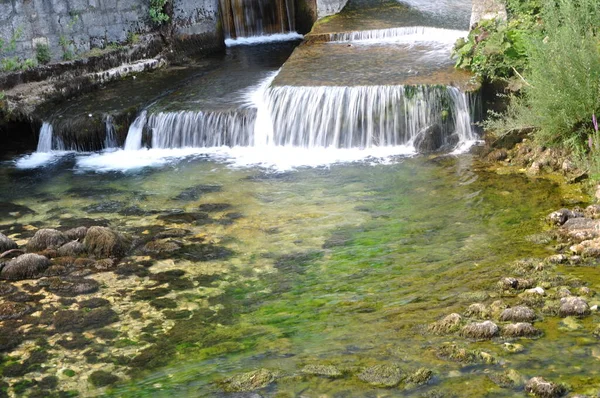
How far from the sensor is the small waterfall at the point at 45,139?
1192 centimetres

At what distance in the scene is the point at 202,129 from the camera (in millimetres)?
11445

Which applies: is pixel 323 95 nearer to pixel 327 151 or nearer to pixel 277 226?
pixel 327 151

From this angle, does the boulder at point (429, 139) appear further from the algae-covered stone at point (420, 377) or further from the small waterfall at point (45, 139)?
the algae-covered stone at point (420, 377)

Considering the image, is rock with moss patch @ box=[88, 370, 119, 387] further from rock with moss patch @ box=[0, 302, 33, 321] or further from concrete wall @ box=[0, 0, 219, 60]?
concrete wall @ box=[0, 0, 219, 60]

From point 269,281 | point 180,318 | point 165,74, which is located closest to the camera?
point 180,318

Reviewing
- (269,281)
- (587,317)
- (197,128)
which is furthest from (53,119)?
(587,317)

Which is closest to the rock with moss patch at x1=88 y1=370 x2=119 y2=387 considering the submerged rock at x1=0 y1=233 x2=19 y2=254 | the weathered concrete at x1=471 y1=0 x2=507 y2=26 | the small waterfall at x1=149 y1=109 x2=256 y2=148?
the submerged rock at x1=0 y1=233 x2=19 y2=254

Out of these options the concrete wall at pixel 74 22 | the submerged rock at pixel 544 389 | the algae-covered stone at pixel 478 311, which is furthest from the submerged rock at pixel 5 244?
the concrete wall at pixel 74 22

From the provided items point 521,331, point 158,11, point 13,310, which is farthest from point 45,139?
point 521,331

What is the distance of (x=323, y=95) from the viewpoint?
429 inches

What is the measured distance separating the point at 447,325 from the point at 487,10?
7.14 meters

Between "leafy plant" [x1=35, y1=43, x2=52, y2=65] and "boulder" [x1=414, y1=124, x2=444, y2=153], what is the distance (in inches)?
235

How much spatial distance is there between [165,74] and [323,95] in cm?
413

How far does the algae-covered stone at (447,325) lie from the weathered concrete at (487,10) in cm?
661
